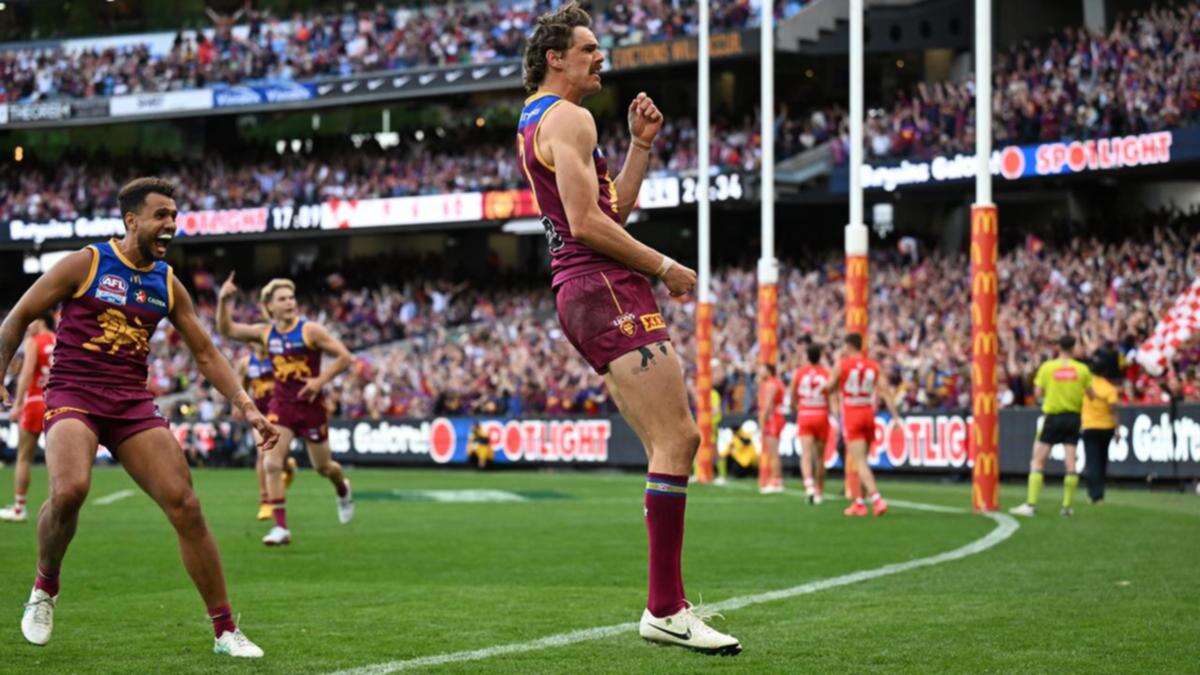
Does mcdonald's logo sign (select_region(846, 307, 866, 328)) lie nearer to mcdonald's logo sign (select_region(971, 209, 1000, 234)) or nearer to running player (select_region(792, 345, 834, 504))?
running player (select_region(792, 345, 834, 504))

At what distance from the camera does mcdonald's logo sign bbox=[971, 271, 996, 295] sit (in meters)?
22.1

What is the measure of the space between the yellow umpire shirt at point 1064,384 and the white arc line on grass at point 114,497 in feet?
42.6

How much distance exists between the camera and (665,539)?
742 centimetres

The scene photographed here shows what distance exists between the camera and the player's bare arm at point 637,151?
794cm

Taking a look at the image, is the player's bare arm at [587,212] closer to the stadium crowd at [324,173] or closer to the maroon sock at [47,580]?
the maroon sock at [47,580]

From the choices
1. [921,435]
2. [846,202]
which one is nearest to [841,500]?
[921,435]

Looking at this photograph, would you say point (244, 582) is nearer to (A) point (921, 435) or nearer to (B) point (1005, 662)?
(B) point (1005, 662)

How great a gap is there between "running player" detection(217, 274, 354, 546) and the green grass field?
835 millimetres

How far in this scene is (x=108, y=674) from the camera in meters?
8.03

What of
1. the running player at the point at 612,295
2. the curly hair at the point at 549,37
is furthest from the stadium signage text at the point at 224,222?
the running player at the point at 612,295

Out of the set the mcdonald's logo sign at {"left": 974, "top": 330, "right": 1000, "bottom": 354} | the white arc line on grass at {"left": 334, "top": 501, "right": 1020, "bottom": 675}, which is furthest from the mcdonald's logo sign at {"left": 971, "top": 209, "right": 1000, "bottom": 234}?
the white arc line on grass at {"left": 334, "top": 501, "right": 1020, "bottom": 675}

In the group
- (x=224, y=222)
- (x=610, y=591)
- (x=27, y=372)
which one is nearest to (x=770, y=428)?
(x=27, y=372)

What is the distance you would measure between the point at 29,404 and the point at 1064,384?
40.9 ft

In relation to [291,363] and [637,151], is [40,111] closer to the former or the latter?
[291,363]
